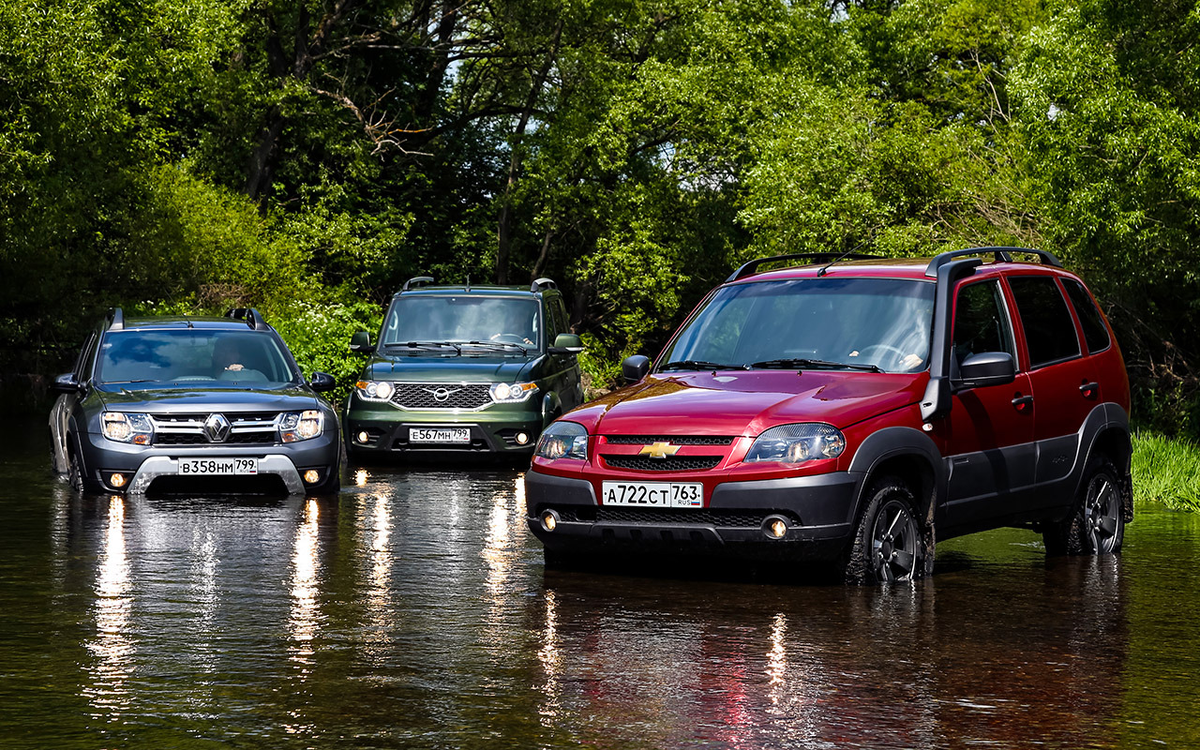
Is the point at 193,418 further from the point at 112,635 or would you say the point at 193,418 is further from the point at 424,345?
the point at 112,635

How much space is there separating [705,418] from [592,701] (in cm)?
305

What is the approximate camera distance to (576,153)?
48156mm

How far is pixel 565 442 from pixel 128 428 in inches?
227

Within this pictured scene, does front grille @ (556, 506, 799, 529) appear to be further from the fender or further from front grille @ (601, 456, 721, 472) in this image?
the fender

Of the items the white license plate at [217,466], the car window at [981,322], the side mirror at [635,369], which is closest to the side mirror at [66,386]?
the white license plate at [217,466]

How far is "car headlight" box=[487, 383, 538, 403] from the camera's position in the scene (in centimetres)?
1852

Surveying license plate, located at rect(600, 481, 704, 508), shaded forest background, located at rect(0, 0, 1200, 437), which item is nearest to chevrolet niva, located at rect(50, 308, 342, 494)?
license plate, located at rect(600, 481, 704, 508)

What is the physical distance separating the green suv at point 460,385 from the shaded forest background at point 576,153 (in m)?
9.15

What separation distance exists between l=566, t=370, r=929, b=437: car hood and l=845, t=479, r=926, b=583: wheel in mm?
473

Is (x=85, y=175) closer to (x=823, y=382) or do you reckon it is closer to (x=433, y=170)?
(x=433, y=170)

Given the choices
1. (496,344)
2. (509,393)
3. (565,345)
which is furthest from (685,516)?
(496,344)

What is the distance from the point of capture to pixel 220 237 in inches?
1428

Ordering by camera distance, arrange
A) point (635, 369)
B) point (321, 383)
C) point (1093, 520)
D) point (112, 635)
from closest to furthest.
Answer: point (112, 635)
point (635, 369)
point (1093, 520)
point (321, 383)

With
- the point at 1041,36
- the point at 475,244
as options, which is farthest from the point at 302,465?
the point at 475,244
